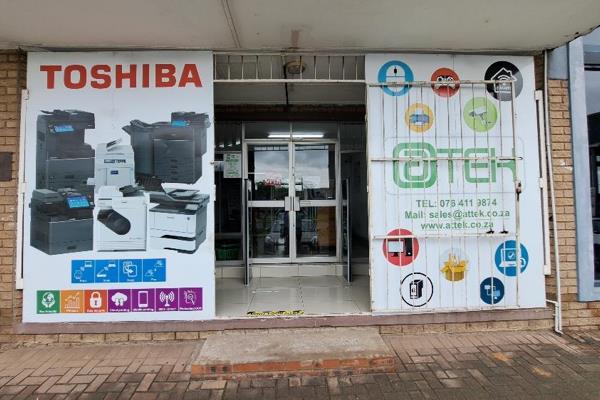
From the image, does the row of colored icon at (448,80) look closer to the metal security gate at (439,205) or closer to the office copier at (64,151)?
the metal security gate at (439,205)

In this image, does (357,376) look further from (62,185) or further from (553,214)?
(62,185)

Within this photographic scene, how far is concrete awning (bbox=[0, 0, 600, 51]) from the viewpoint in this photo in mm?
3381

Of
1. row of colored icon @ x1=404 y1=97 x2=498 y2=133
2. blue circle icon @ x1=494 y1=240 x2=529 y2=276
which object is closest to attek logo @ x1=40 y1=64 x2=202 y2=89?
row of colored icon @ x1=404 y1=97 x2=498 y2=133

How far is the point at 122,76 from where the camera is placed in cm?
419

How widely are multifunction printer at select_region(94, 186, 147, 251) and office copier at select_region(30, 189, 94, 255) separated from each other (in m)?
0.12

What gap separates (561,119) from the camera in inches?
175

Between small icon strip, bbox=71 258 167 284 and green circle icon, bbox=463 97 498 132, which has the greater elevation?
green circle icon, bbox=463 97 498 132

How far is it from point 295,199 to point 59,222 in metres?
3.74

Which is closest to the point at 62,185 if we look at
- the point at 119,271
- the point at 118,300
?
the point at 119,271

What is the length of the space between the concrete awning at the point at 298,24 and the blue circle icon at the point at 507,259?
6.95 ft

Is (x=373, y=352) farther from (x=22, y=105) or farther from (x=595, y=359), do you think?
(x=22, y=105)

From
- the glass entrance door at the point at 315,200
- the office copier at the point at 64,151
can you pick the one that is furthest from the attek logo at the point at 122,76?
the glass entrance door at the point at 315,200

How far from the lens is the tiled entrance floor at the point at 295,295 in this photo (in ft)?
15.2

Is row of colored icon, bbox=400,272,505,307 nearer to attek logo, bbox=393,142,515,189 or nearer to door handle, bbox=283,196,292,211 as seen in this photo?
attek logo, bbox=393,142,515,189
